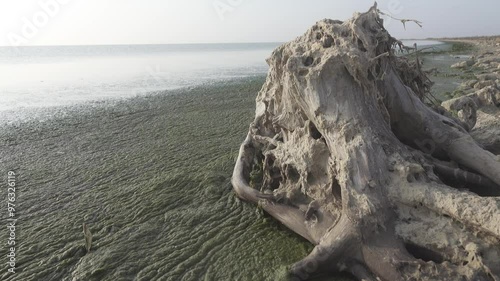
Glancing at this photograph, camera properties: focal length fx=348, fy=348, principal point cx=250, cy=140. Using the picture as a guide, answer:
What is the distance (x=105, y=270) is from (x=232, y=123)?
7807 millimetres

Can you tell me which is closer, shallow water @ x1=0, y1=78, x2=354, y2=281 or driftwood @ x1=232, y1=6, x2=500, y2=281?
driftwood @ x1=232, y1=6, x2=500, y2=281

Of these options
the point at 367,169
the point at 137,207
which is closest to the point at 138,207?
the point at 137,207

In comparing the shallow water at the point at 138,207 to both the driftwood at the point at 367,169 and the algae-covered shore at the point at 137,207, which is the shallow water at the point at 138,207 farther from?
the driftwood at the point at 367,169

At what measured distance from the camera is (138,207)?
6.39m

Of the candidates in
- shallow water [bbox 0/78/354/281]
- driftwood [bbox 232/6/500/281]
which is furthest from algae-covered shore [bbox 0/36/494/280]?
driftwood [bbox 232/6/500/281]

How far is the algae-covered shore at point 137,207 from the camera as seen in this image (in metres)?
4.81

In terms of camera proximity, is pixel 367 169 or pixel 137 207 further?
pixel 137 207

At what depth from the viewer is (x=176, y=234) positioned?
552 centimetres

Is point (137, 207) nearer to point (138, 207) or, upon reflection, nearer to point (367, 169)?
point (138, 207)

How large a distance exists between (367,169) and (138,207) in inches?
163

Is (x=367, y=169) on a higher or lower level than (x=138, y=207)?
higher

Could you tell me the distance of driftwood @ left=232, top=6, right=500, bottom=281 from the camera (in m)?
3.81

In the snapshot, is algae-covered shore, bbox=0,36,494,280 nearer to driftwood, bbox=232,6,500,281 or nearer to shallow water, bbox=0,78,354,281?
shallow water, bbox=0,78,354,281

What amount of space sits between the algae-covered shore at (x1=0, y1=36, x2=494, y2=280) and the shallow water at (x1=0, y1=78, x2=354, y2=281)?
20 millimetres
